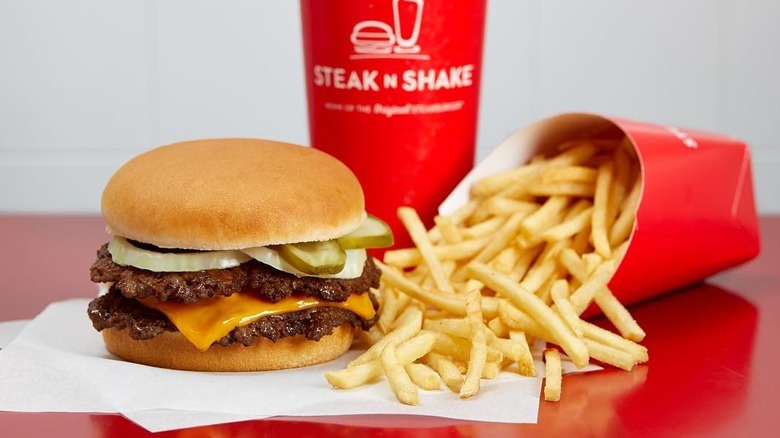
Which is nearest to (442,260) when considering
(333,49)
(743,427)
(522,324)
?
(522,324)

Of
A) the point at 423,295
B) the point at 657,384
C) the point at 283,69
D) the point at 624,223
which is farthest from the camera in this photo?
the point at 283,69

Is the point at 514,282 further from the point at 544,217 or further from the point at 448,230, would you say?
the point at 448,230

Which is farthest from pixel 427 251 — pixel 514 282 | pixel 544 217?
pixel 514 282

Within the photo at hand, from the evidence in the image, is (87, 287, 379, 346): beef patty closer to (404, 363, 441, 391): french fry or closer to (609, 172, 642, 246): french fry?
(404, 363, 441, 391): french fry

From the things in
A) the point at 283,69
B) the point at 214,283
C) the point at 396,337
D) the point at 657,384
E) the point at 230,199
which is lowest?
the point at 283,69

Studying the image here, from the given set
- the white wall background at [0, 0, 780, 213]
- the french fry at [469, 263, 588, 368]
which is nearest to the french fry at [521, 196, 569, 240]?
the french fry at [469, 263, 588, 368]

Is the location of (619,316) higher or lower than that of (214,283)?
lower

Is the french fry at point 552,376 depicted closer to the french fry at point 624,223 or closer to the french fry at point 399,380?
the french fry at point 399,380
